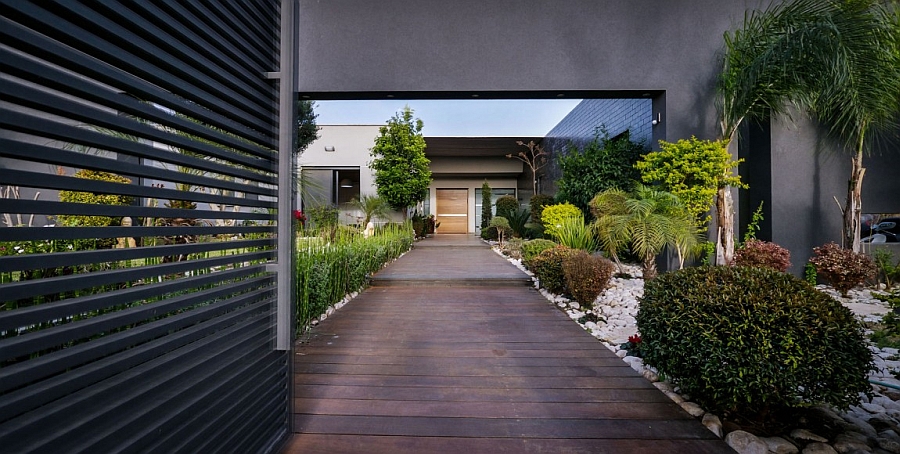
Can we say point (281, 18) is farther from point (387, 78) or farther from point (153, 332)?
point (387, 78)

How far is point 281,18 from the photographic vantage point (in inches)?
64.8

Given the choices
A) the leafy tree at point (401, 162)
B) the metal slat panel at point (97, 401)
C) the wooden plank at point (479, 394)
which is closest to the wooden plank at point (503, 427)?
the wooden plank at point (479, 394)

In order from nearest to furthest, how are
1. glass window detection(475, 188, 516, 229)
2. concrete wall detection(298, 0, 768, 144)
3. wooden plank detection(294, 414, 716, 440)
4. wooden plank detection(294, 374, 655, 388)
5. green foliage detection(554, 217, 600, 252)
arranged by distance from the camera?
1. wooden plank detection(294, 414, 716, 440)
2. wooden plank detection(294, 374, 655, 388)
3. concrete wall detection(298, 0, 768, 144)
4. green foliage detection(554, 217, 600, 252)
5. glass window detection(475, 188, 516, 229)

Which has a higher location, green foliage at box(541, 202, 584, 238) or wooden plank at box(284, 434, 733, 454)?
green foliage at box(541, 202, 584, 238)

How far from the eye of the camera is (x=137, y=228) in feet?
3.28

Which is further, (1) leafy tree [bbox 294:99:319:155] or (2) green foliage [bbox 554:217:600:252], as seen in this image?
(1) leafy tree [bbox 294:99:319:155]

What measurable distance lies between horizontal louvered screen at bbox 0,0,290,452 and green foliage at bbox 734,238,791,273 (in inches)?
202

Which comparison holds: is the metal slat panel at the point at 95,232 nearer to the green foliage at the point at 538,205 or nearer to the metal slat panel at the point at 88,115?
the metal slat panel at the point at 88,115

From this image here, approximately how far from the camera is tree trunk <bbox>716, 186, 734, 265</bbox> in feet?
16.3

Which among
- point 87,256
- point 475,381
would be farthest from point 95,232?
point 475,381

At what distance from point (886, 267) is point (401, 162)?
927 centimetres

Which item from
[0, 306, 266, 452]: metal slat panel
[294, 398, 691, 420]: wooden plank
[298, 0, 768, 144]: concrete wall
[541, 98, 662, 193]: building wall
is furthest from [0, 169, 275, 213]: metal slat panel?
[541, 98, 662, 193]: building wall

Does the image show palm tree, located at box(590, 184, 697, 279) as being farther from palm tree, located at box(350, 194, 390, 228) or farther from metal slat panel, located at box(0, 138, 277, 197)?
palm tree, located at box(350, 194, 390, 228)

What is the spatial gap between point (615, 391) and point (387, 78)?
178 inches
